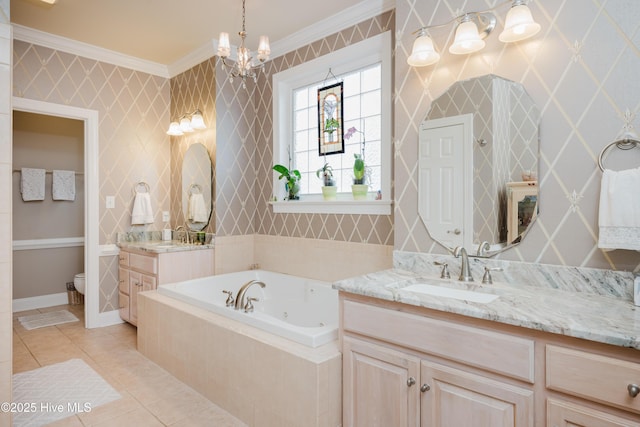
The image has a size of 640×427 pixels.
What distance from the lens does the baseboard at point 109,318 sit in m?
3.76

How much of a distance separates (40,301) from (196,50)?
3.56m

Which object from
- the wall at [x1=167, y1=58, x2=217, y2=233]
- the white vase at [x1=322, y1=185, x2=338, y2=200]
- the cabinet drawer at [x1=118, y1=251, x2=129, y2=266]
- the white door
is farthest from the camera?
the cabinet drawer at [x1=118, y1=251, x2=129, y2=266]

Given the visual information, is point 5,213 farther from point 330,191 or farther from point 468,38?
point 468,38

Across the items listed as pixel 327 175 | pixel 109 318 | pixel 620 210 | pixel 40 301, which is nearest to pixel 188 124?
pixel 327 175

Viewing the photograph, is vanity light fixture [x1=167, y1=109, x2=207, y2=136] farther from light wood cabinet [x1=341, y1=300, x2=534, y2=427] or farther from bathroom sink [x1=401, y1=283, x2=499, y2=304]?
bathroom sink [x1=401, y1=283, x2=499, y2=304]

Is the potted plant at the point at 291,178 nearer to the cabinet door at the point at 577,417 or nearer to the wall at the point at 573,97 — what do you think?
the wall at the point at 573,97

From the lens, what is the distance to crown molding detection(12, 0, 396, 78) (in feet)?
9.30

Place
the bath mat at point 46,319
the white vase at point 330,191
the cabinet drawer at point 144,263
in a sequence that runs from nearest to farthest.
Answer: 1. the white vase at point 330,191
2. the cabinet drawer at point 144,263
3. the bath mat at point 46,319

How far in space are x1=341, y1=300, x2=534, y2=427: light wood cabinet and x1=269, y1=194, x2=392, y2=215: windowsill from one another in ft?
3.69

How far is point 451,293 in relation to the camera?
1822 millimetres

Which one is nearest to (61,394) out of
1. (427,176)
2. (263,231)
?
(263,231)

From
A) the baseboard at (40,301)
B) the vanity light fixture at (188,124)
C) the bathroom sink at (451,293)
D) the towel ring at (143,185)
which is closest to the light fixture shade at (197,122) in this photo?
the vanity light fixture at (188,124)

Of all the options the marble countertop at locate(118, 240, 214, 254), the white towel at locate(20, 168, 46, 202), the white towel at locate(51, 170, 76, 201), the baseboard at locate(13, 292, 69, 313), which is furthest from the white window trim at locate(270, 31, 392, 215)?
the baseboard at locate(13, 292, 69, 313)

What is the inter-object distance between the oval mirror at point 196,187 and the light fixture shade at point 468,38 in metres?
2.52
